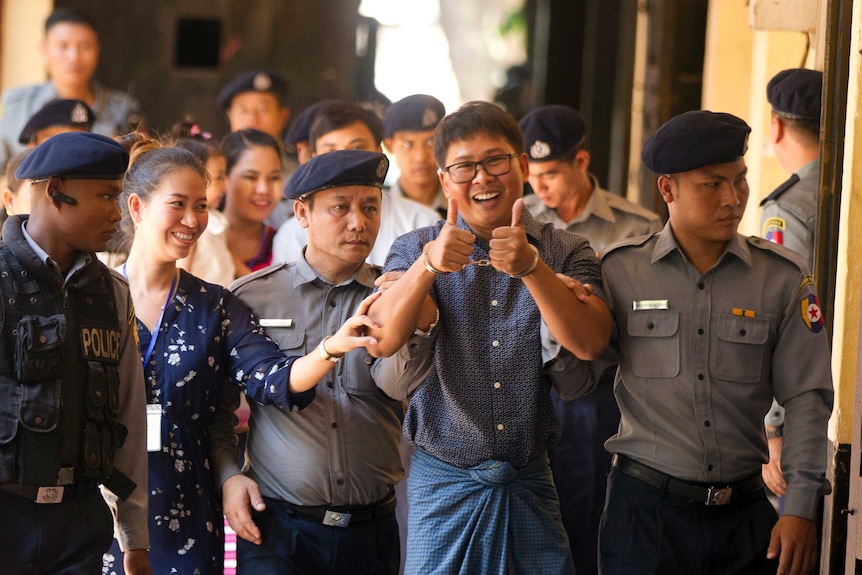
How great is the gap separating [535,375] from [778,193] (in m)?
1.39

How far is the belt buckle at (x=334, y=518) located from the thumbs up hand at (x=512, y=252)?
86cm

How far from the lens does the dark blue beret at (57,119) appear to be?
503 centimetres

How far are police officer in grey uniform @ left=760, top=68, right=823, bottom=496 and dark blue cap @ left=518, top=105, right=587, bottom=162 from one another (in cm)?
78

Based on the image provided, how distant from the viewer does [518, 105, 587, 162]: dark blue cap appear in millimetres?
4488

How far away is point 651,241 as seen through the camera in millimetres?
3066

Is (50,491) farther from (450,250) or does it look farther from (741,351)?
(741,351)

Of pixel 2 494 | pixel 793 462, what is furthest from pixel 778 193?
pixel 2 494

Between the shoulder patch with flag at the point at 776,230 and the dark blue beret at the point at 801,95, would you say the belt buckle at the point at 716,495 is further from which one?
the dark blue beret at the point at 801,95

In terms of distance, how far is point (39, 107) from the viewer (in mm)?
6324

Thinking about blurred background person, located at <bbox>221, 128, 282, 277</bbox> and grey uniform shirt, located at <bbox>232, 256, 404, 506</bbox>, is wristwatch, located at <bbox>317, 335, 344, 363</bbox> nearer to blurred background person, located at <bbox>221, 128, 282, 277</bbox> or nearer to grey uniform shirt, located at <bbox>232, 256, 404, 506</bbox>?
grey uniform shirt, located at <bbox>232, 256, 404, 506</bbox>

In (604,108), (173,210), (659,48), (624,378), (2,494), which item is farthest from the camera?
(604,108)

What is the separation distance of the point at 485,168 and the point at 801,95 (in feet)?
4.93

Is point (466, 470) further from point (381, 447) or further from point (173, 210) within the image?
point (173, 210)

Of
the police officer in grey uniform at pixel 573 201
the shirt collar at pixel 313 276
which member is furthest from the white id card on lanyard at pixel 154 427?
the police officer in grey uniform at pixel 573 201
